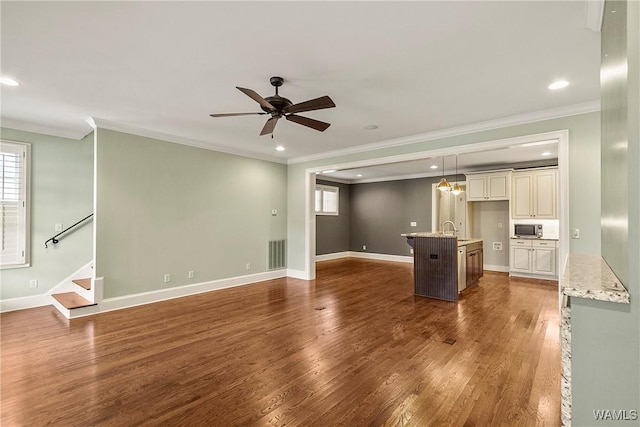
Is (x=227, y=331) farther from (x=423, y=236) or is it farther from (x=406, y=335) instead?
(x=423, y=236)

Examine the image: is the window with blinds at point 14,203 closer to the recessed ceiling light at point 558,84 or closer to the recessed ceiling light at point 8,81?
the recessed ceiling light at point 8,81

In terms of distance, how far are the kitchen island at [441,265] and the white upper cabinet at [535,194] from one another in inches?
95.0

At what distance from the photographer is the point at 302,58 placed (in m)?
2.60

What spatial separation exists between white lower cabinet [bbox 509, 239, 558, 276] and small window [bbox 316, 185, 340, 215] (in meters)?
5.07

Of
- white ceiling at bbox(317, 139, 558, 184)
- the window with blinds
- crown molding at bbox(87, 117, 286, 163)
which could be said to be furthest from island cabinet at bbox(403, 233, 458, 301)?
the window with blinds

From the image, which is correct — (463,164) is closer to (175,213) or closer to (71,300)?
(175,213)

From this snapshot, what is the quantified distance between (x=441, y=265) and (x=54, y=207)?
20.8ft

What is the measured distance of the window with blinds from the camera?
4.35m

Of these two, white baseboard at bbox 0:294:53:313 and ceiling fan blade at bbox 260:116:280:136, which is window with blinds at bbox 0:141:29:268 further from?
ceiling fan blade at bbox 260:116:280:136

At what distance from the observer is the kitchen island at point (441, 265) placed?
191 inches

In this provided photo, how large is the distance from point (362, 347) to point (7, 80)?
450cm

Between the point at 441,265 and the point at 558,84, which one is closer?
the point at 558,84

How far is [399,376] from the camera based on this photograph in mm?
2533

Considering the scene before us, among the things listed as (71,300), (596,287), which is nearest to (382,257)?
(71,300)
